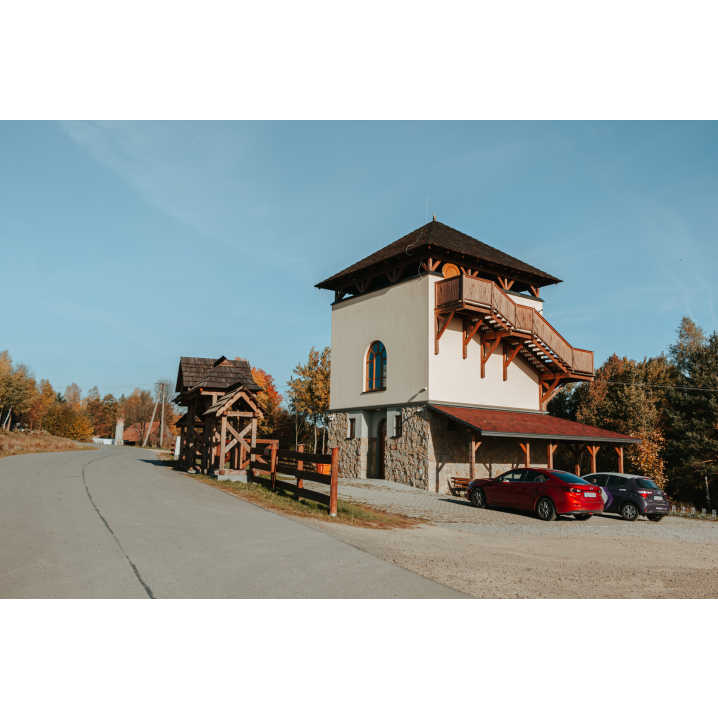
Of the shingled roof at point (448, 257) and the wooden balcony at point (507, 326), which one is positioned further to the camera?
the shingled roof at point (448, 257)

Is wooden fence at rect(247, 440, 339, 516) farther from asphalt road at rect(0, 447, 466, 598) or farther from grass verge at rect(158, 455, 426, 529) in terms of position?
asphalt road at rect(0, 447, 466, 598)

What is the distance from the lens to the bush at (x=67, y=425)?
76.9m

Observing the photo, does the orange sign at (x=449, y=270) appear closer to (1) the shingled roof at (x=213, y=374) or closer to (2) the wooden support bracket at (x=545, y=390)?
(2) the wooden support bracket at (x=545, y=390)

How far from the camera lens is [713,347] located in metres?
39.3

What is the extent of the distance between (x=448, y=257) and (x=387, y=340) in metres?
4.77

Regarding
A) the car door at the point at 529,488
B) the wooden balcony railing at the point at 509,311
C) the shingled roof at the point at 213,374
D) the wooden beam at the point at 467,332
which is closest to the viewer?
the car door at the point at 529,488

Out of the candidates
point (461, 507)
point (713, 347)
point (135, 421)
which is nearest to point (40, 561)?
point (461, 507)

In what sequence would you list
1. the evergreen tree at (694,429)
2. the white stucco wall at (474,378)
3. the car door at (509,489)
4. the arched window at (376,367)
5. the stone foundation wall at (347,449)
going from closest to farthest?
the car door at (509,489)
the white stucco wall at (474,378)
the arched window at (376,367)
the stone foundation wall at (347,449)
the evergreen tree at (694,429)

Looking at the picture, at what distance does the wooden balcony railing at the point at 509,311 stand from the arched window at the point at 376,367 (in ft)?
14.0

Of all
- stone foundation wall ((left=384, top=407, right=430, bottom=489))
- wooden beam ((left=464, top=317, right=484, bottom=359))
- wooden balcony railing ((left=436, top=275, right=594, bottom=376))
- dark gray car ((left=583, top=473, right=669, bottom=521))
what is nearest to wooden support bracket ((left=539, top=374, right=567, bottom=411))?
wooden balcony railing ((left=436, top=275, right=594, bottom=376))

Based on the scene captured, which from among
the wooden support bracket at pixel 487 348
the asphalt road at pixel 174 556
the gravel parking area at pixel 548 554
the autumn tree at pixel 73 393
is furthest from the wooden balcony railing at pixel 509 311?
the autumn tree at pixel 73 393

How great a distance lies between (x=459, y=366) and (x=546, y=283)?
7.79m

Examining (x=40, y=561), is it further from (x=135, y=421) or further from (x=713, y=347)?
(x=135, y=421)

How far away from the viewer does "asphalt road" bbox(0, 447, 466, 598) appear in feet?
19.1
